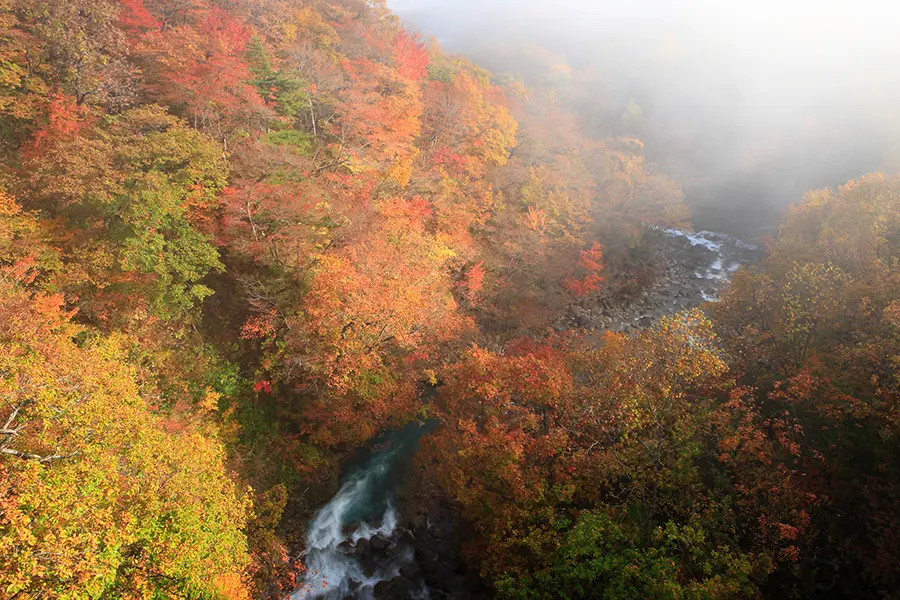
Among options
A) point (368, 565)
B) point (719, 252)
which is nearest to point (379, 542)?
point (368, 565)

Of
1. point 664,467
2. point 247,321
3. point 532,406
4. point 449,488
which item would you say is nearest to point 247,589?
point 449,488

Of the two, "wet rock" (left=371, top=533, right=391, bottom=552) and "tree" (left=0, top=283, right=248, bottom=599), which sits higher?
"tree" (left=0, top=283, right=248, bottom=599)

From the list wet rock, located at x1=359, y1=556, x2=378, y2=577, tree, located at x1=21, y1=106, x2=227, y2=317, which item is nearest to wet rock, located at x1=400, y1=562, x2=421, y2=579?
wet rock, located at x1=359, y1=556, x2=378, y2=577

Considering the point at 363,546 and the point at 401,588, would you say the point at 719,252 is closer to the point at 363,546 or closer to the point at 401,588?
the point at 401,588

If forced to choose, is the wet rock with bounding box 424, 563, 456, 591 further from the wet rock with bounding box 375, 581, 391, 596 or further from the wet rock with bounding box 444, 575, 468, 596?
the wet rock with bounding box 375, 581, 391, 596

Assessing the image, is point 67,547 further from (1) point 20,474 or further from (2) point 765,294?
(2) point 765,294

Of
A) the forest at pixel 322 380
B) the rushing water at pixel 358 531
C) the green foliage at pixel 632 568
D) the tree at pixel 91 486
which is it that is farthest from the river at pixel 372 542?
the green foliage at pixel 632 568

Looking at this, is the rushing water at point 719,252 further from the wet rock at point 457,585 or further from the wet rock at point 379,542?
the wet rock at point 379,542
